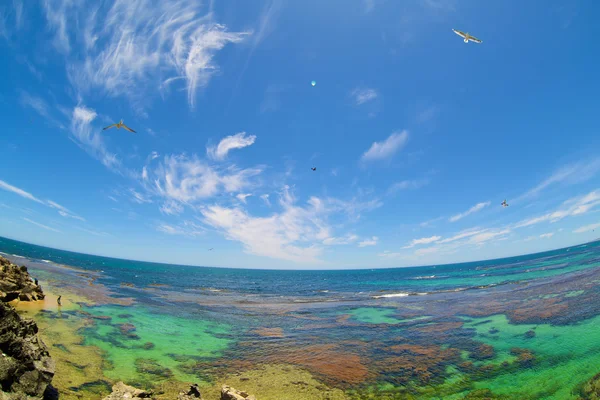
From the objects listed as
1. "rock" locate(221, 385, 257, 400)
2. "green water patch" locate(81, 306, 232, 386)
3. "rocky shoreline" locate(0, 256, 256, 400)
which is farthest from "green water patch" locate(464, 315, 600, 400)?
"green water patch" locate(81, 306, 232, 386)

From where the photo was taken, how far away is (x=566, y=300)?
27812 millimetres

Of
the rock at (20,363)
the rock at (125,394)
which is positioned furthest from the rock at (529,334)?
the rock at (20,363)

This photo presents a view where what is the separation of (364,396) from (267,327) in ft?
50.8

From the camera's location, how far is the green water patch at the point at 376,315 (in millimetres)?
28234

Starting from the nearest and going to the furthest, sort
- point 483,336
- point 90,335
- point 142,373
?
point 142,373, point 90,335, point 483,336

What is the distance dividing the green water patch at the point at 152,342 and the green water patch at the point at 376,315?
14.9 meters

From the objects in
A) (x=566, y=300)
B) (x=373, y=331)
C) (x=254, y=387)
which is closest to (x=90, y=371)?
(x=254, y=387)

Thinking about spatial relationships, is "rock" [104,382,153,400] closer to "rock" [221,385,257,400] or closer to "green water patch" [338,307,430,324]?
"rock" [221,385,257,400]

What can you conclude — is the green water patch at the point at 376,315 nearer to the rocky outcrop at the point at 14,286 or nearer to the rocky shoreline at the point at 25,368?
the rocky shoreline at the point at 25,368

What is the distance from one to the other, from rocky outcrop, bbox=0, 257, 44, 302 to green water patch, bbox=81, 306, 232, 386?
5.17 m

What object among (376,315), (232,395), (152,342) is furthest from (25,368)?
(376,315)

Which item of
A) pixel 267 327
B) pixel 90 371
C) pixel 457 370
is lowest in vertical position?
pixel 267 327

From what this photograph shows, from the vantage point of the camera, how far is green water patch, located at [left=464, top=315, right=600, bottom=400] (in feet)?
38.9

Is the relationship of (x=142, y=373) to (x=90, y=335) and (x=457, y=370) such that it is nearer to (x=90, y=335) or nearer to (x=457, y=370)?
(x=90, y=335)
